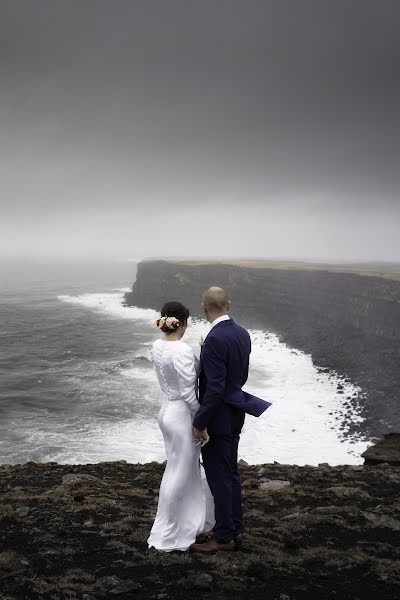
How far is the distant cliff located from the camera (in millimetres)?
41625

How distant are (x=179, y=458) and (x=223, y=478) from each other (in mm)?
619

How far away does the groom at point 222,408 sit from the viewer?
591 centimetres

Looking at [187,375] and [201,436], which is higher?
[187,375]

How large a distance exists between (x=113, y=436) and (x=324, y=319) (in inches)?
1801

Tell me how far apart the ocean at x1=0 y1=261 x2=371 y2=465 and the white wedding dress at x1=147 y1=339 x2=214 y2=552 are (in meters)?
16.6

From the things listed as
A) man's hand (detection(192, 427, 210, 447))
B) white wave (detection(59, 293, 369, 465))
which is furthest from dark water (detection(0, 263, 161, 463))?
man's hand (detection(192, 427, 210, 447))

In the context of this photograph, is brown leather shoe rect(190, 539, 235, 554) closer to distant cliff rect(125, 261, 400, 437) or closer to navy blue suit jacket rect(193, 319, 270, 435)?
navy blue suit jacket rect(193, 319, 270, 435)

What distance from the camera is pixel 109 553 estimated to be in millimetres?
6383

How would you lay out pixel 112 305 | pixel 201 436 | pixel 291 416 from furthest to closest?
1. pixel 112 305
2. pixel 291 416
3. pixel 201 436

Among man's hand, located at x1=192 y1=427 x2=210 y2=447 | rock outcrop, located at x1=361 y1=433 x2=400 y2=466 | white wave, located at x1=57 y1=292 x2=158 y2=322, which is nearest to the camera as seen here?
man's hand, located at x1=192 y1=427 x2=210 y2=447

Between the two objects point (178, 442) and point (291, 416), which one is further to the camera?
point (291, 416)

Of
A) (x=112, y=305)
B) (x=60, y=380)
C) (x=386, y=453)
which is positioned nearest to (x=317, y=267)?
(x=112, y=305)

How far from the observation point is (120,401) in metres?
32.1

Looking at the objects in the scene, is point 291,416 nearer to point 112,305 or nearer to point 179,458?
point 179,458
